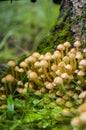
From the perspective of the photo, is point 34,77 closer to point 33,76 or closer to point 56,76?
point 33,76

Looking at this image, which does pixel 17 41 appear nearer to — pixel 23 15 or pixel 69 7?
pixel 23 15

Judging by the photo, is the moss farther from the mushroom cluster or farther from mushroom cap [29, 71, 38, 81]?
mushroom cap [29, 71, 38, 81]

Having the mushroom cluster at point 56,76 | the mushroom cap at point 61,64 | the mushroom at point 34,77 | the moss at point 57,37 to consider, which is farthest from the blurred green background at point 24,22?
the mushroom cap at point 61,64

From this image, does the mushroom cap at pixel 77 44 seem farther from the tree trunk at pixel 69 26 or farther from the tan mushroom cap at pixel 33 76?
the tan mushroom cap at pixel 33 76

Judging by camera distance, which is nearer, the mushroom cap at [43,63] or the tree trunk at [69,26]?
the mushroom cap at [43,63]

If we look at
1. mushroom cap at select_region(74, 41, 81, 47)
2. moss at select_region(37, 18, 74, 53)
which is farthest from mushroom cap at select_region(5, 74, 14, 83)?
mushroom cap at select_region(74, 41, 81, 47)

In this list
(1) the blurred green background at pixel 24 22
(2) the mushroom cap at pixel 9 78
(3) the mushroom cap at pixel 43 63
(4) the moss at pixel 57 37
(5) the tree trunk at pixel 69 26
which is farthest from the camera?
(1) the blurred green background at pixel 24 22

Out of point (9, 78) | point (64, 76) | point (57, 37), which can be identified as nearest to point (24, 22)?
point (57, 37)
